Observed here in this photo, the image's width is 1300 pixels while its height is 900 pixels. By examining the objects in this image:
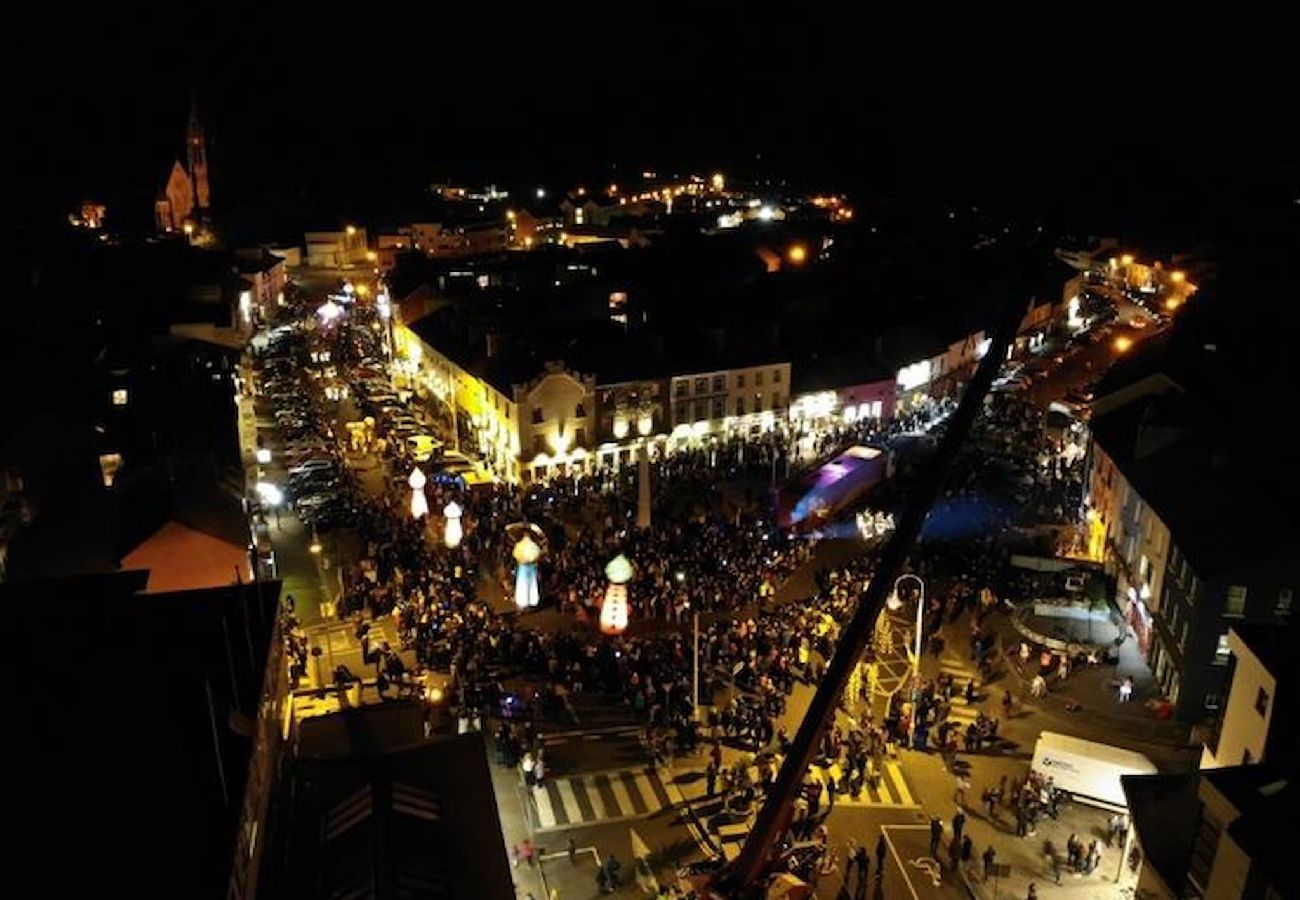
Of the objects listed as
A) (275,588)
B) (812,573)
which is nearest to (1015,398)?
(812,573)

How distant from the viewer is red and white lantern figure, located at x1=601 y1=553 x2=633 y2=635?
27.2 m

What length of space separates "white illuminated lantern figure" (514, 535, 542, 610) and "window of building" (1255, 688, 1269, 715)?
18.0 m

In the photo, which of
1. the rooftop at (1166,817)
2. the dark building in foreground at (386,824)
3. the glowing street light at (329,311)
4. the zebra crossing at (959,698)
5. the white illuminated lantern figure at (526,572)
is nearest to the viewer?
the dark building in foreground at (386,824)

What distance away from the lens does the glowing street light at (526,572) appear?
96.5 ft

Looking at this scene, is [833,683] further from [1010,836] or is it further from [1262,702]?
[1262,702]

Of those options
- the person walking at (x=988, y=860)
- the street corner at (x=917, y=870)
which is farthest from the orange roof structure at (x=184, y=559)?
the person walking at (x=988, y=860)

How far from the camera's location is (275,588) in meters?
22.8

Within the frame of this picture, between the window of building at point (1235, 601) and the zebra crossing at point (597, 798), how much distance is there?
14807 mm

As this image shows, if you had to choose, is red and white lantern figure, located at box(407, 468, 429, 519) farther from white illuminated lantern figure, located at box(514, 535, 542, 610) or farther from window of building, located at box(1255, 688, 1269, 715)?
window of building, located at box(1255, 688, 1269, 715)

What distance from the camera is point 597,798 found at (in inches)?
918

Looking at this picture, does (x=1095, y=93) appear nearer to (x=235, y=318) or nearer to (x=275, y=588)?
(x=275, y=588)

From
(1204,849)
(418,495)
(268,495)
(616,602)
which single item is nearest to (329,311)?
(268,495)

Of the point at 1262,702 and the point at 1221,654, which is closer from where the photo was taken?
the point at 1262,702

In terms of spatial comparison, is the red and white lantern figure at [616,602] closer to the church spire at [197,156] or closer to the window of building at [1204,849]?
the window of building at [1204,849]
